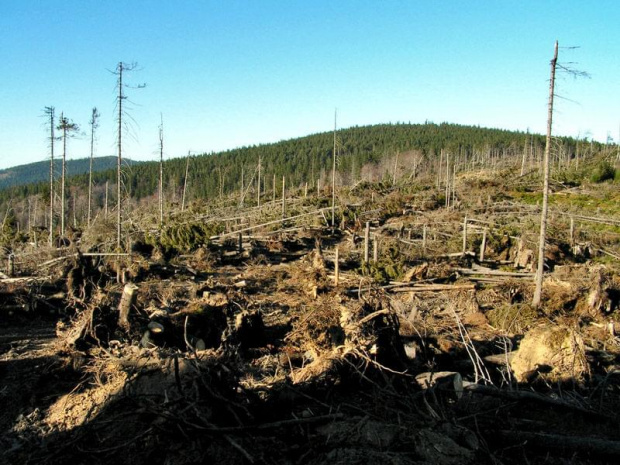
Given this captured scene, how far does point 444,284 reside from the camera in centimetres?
1694

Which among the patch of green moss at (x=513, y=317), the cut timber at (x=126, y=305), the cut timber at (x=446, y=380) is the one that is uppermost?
the cut timber at (x=126, y=305)

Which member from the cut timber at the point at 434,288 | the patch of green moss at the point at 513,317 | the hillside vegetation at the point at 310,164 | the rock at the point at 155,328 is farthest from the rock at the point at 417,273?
the hillside vegetation at the point at 310,164

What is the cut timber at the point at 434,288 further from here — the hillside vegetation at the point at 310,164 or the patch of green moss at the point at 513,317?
the hillside vegetation at the point at 310,164

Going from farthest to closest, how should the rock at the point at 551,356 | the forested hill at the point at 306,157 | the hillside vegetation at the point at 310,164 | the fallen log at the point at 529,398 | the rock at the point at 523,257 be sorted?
1. the forested hill at the point at 306,157
2. the hillside vegetation at the point at 310,164
3. the rock at the point at 523,257
4. the rock at the point at 551,356
5. the fallen log at the point at 529,398

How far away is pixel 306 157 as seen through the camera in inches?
3792

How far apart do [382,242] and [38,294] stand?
16.0 m

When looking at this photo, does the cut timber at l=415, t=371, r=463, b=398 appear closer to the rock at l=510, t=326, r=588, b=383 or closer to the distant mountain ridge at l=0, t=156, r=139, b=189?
the rock at l=510, t=326, r=588, b=383

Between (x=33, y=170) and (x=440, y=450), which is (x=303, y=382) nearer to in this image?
(x=440, y=450)

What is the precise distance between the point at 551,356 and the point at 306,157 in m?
91.1

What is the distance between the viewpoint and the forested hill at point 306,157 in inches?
3169

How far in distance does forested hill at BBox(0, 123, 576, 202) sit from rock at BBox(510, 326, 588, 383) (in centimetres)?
5596

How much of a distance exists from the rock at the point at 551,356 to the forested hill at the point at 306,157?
184ft

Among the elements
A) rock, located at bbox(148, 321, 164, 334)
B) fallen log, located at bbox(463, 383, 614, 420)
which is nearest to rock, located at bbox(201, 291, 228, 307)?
rock, located at bbox(148, 321, 164, 334)

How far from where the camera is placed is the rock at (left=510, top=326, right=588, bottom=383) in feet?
23.1
